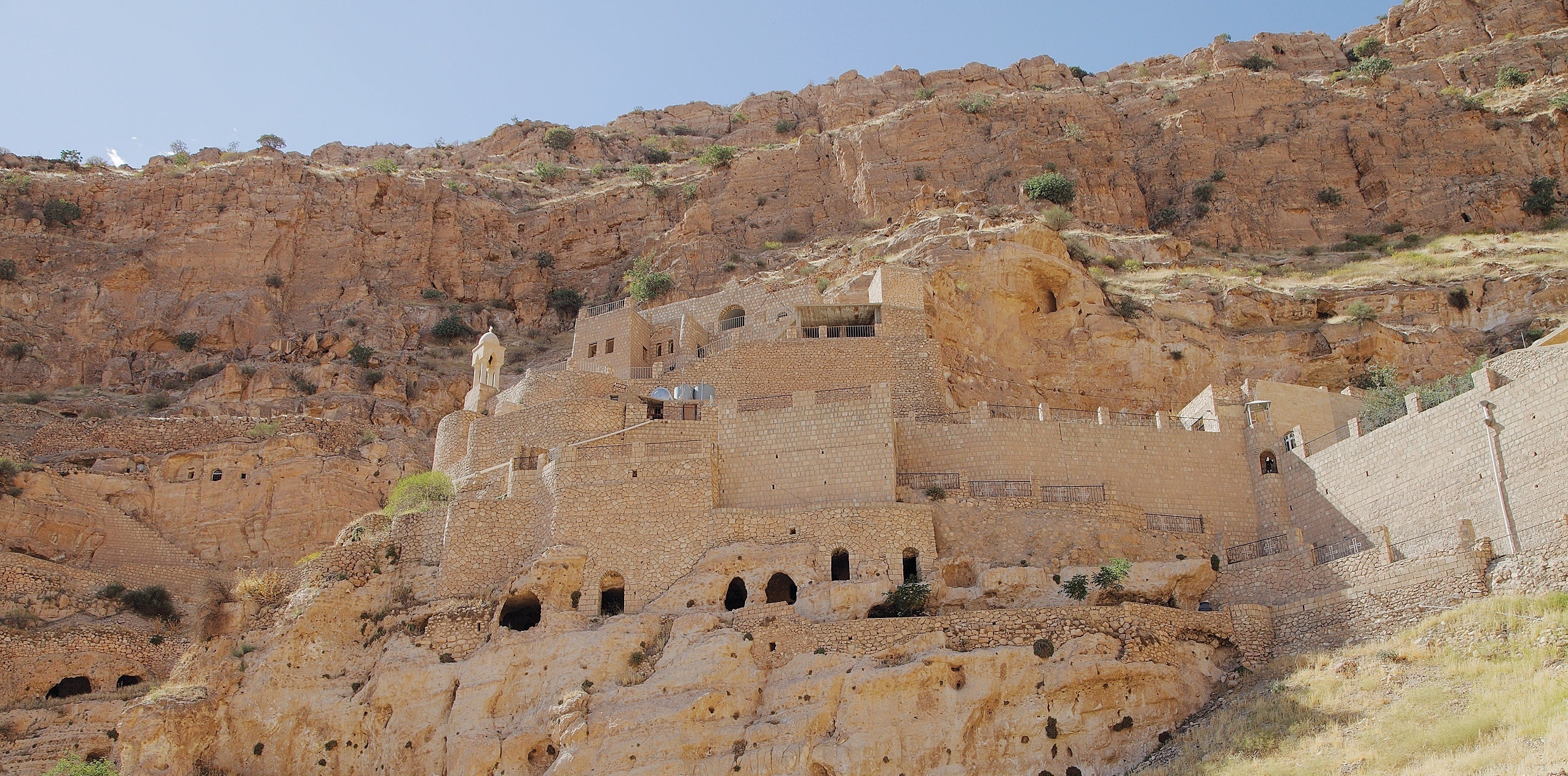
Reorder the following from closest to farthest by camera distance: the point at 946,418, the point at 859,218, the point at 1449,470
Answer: the point at 1449,470, the point at 946,418, the point at 859,218

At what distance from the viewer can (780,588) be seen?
2905cm

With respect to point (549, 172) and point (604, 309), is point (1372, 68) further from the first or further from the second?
point (549, 172)

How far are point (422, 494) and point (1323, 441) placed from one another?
23522 mm

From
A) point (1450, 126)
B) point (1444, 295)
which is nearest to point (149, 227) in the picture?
point (1444, 295)

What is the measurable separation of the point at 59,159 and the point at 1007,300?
4947cm

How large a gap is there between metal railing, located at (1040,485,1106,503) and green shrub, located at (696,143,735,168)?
122 feet

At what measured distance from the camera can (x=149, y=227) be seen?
55906 mm

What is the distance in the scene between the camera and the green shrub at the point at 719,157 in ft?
212

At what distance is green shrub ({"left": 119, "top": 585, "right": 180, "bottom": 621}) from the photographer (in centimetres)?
3362

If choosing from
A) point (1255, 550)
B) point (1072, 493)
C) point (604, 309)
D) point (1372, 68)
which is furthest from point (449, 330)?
point (1372, 68)

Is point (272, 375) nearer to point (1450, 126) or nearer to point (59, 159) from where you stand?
point (59, 159)

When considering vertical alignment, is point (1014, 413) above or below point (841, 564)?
above

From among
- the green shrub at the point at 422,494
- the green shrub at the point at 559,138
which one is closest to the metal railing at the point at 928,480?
the green shrub at the point at 422,494

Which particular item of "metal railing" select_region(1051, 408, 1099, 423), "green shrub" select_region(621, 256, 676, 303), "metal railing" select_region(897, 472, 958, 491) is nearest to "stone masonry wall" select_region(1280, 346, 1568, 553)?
"metal railing" select_region(1051, 408, 1099, 423)
